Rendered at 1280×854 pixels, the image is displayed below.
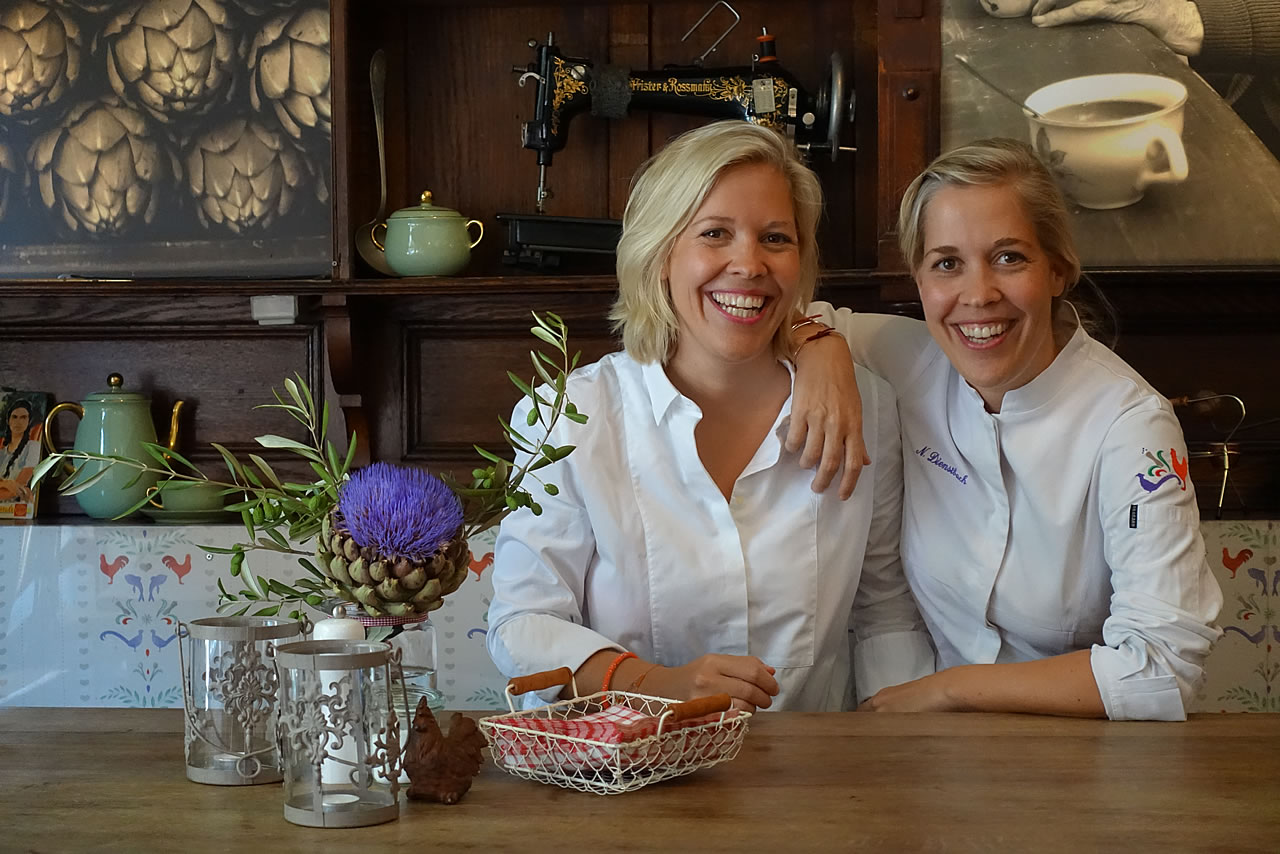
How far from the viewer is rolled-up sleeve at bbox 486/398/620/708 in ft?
4.88

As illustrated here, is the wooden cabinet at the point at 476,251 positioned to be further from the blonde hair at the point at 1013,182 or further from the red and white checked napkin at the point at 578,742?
the red and white checked napkin at the point at 578,742

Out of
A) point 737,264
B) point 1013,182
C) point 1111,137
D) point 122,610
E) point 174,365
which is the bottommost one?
point 122,610

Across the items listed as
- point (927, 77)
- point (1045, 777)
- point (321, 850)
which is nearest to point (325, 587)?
point (321, 850)

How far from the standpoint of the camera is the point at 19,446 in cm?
256

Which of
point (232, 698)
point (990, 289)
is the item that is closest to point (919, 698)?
point (990, 289)

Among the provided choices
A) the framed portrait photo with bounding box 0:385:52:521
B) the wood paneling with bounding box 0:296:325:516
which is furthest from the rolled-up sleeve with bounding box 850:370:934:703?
the framed portrait photo with bounding box 0:385:52:521

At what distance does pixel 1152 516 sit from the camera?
1493 millimetres

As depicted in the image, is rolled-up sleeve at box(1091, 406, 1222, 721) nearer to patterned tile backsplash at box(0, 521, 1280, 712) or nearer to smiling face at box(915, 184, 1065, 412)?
smiling face at box(915, 184, 1065, 412)

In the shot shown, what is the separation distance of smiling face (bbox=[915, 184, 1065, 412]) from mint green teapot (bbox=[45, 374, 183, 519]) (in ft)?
5.24

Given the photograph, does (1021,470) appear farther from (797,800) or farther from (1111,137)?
(1111,137)

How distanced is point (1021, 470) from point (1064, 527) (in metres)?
0.09

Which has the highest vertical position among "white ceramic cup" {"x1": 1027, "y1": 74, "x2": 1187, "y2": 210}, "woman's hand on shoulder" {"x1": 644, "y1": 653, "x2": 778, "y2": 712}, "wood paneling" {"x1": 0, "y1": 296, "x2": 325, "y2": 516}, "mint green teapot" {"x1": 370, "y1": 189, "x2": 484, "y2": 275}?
"white ceramic cup" {"x1": 1027, "y1": 74, "x2": 1187, "y2": 210}

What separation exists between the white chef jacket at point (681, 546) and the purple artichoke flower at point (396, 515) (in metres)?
0.61

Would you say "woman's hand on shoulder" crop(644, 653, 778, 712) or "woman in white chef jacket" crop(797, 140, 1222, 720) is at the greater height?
"woman in white chef jacket" crop(797, 140, 1222, 720)
